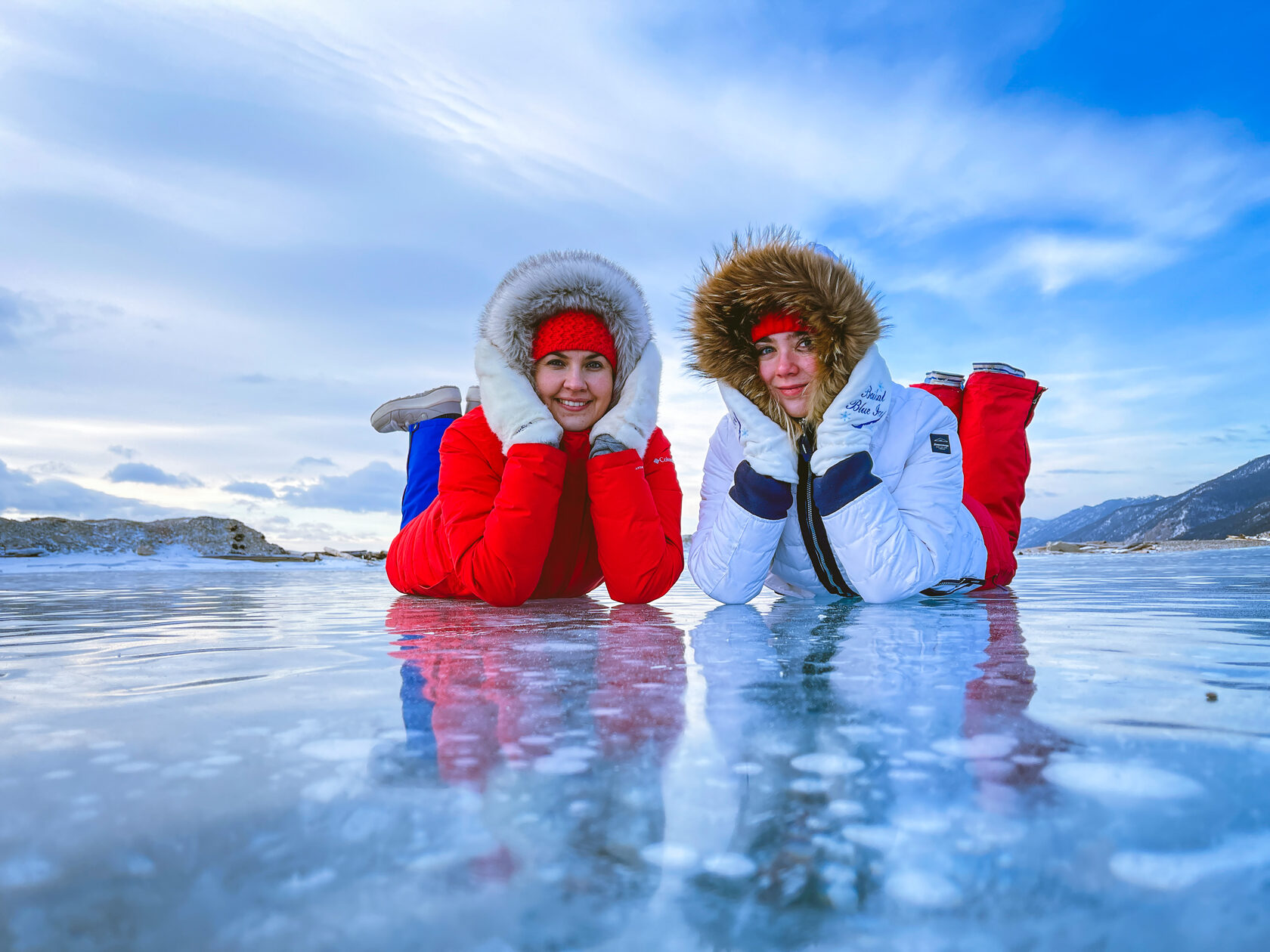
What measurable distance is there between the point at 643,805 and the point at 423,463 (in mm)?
4181

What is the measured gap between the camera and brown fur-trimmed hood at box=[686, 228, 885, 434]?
2816 mm

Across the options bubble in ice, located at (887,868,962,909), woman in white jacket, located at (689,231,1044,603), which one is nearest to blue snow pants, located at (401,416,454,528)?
woman in white jacket, located at (689,231,1044,603)

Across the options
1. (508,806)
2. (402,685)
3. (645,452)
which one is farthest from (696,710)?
(645,452)

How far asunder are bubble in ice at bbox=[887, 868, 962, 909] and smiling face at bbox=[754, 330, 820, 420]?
2.54 m

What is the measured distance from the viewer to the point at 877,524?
266cm

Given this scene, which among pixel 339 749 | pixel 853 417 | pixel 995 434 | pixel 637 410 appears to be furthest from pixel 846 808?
pixel 995 434

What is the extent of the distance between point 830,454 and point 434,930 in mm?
2497

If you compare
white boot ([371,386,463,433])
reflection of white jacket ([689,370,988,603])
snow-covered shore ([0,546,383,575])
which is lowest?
snow-covered shore ([0,546,383,575])

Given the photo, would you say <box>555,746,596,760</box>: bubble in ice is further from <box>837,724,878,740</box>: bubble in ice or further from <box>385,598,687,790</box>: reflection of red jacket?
<box>837,724,878,740</box>: bubble in ice

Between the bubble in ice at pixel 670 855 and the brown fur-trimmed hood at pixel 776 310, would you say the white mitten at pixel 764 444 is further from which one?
the bubble in ice at pixel 670 855

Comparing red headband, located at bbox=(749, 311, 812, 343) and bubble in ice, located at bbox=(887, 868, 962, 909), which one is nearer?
bubble in ice, located at bbox=(887, 868, 962, 909)

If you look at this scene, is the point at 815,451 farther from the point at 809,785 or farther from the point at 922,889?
the point at 922,889

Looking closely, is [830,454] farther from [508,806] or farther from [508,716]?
[508,806]

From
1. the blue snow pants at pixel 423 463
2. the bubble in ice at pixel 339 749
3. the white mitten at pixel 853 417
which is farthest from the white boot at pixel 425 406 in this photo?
the bubble in ice at pixel 339 749
